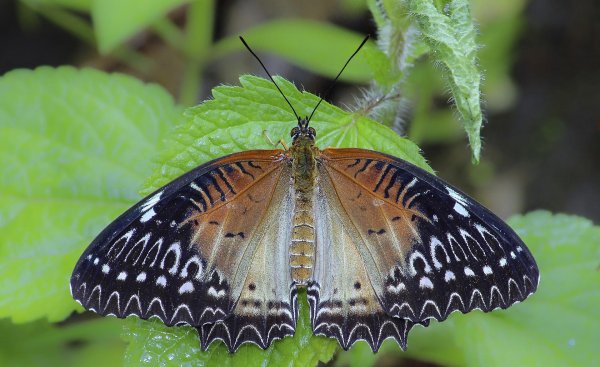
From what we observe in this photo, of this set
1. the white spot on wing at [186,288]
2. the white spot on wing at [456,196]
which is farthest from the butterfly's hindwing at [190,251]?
the white spot on wing at [456,196]

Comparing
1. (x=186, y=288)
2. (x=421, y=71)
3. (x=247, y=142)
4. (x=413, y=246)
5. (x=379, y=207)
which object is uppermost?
(x=421, y=71)

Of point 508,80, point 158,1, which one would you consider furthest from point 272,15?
point 158,1

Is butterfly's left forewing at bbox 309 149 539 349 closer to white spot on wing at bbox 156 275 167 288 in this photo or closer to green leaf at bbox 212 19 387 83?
white spot on wing at bbox 156 275 167 288

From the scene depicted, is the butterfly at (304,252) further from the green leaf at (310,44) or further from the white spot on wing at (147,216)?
the green leaf at (310,44)

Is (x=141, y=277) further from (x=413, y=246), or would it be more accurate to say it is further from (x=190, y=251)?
(x=413, y=246)

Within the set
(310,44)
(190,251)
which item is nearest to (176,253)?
(190,251)

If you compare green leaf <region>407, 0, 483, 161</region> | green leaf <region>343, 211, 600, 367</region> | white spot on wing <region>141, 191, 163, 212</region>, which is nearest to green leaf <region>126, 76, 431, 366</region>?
white spot on wing <region>141, 191, 163, 212</region>

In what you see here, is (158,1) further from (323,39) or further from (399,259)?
(399,259)
